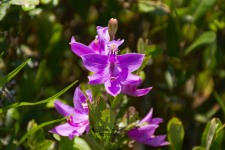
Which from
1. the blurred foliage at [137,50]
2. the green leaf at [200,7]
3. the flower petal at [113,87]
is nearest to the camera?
the flower petal at [113,87]

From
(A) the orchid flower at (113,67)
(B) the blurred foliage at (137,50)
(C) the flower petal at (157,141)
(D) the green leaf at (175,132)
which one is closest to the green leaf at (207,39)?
(B) the blurred foliage at (137,50)

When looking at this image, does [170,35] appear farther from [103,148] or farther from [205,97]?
[103,148]

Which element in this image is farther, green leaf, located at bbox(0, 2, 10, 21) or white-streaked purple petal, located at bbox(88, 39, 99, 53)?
green leaf, located at bbox(0, 2, 10, 21)

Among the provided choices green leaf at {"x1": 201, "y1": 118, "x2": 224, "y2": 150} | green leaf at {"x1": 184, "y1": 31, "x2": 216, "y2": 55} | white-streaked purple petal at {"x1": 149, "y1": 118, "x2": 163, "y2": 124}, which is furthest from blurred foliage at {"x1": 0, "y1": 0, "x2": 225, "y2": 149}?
green leaf at {"x1": 201, "y1": 118, "x2": 224, "y2": 150}

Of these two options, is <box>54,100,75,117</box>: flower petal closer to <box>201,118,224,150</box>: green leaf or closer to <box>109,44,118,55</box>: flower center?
<box>109,44,118,55</box>: flower center

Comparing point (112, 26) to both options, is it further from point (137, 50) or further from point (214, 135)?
point (137, 50)

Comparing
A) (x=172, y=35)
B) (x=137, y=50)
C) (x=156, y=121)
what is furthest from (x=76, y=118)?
(x=172, y=35)

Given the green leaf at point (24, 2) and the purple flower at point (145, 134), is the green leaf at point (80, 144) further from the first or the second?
the green leaf at point (24, 2)
